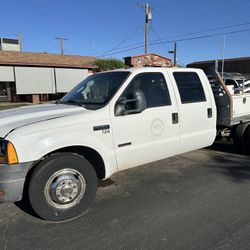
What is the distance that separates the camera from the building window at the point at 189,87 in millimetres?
4719

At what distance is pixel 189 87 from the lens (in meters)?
4.87

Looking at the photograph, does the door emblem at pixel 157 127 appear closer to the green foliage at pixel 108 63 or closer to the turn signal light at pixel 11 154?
the turn signal light at pixel 11 154

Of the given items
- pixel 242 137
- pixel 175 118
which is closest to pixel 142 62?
pixel 242 137

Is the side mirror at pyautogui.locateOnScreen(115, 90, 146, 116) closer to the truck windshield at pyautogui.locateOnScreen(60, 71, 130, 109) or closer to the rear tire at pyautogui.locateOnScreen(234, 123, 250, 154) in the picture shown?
the truck windshield at pyautogui.locateOnScreen(60, 71, 130, 109)

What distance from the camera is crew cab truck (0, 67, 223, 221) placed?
3.17m

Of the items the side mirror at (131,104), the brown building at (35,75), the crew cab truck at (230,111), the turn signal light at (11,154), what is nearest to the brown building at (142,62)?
the crew cab truck at (230,111)

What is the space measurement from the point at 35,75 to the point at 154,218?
2112 centimetres

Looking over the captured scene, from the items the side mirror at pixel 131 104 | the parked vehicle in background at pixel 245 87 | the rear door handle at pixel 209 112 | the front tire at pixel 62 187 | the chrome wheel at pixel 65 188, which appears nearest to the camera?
the front tire at pixel 62 187

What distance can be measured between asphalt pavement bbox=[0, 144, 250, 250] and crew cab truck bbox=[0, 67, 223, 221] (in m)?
0.28

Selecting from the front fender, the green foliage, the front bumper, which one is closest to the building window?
the front fender

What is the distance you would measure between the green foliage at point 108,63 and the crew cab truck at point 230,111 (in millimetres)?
22387

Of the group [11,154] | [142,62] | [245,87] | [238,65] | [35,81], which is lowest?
[11,154]

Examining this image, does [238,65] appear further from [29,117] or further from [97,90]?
[29,117]

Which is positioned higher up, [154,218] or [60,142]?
[60,142]
